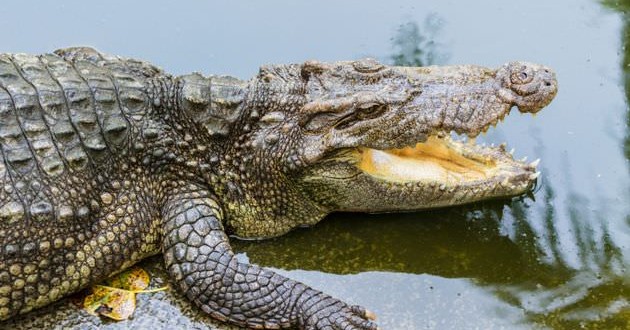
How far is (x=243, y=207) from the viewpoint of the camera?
441cm

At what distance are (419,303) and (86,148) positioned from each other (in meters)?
1.99

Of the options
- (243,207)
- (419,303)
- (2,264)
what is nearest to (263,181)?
(243,207)

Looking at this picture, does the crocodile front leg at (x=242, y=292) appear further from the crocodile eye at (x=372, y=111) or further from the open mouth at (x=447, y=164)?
the crocodile eye at (x=372, y=111)

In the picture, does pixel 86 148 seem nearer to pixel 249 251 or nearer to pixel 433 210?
pixel 249 251

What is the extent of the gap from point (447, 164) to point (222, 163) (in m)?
1.38

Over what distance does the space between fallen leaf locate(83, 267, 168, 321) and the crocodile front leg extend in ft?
0.84

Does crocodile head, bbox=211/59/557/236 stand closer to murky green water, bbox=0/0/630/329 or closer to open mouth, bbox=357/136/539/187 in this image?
open mouth, bbox=357/136/539/187

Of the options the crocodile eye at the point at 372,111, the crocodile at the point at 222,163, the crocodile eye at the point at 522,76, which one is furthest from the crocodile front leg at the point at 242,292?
the crocodile eye at the point at 522,76

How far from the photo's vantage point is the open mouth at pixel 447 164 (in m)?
4.45

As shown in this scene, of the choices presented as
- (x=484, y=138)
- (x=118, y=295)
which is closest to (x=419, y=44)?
(x=484, y=138)

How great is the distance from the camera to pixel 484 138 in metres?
5.21

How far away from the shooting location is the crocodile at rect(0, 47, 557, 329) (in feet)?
12.8

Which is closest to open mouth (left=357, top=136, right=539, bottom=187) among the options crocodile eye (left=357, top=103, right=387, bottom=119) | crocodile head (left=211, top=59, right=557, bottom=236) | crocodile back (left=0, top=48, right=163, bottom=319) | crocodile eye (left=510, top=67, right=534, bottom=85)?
crocodile head (left=211, top=59, right=557, bottom=236)

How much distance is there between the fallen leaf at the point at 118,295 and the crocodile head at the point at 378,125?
90 centimetres
